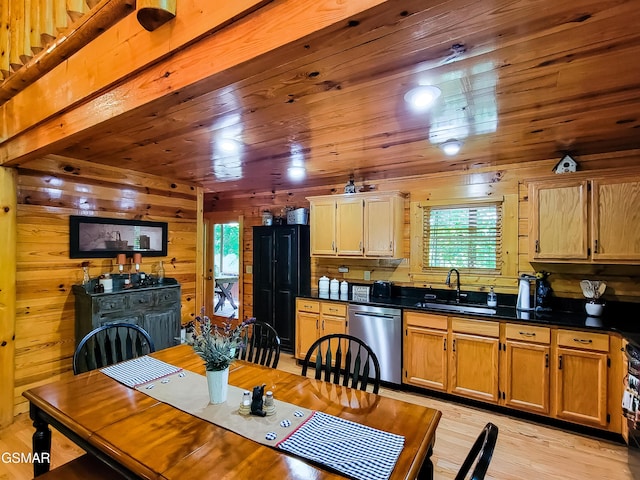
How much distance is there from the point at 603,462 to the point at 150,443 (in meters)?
3.03

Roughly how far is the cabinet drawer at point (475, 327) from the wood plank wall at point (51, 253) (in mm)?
3700

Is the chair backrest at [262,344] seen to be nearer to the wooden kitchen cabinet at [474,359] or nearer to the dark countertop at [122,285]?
the dark countertop at [122,285]

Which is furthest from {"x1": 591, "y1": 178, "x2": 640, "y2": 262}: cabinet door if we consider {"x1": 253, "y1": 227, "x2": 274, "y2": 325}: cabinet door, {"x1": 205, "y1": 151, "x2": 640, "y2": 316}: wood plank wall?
{"x1": 253, "y1": 227, "x2": 274, "y2": 325}: cabinet door

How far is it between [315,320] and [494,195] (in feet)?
8.26

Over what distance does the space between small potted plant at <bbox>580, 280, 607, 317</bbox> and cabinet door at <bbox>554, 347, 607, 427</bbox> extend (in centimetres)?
51

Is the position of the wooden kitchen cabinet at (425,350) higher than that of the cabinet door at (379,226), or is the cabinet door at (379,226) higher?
the cabinet door at (379,226)

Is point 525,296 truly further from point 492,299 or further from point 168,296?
point 168,296

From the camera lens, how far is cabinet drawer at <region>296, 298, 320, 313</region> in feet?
13.5

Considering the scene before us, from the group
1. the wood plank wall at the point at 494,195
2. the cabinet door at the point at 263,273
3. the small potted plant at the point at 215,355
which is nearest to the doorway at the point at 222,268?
the cabinet door at the point at 263,273

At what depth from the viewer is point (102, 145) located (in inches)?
117

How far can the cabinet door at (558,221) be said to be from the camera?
9.52 feet

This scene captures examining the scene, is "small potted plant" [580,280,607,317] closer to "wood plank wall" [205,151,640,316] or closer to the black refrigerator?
"wood plank wall" [205,151,640,316]

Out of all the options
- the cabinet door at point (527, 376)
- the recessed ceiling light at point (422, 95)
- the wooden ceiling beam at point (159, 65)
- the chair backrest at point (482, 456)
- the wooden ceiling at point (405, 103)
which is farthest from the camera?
the cabinet door at point (527, 376)

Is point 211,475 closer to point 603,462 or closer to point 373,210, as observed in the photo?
point 603,462
